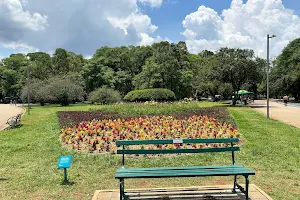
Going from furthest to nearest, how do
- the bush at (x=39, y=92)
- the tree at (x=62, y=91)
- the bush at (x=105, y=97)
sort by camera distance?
the bush at (x=39, y=92), the tree at (x=62, y=91), the bush at (x=105, y=97)

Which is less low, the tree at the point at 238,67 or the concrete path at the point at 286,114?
the tree at the point at 238,67

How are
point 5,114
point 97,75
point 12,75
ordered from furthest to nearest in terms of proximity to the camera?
point 12,75
point 97,75
point 5,114

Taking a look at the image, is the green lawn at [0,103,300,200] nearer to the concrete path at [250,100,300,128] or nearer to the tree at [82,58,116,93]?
the concrete path at [250,100,300,128]

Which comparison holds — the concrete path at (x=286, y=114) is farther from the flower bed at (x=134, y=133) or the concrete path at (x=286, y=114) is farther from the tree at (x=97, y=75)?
the tree at (x=97, y=75)

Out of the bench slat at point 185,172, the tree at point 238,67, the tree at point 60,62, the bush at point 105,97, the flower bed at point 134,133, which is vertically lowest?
the flower bed at point 134,133

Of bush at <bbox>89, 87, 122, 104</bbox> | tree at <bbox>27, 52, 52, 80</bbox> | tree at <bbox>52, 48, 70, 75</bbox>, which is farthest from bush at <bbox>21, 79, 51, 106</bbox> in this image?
tree at <bbox>52, 48, 70, 75</bbox>

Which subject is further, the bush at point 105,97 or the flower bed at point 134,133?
the bush at point 105,97

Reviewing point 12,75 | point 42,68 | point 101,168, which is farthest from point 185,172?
point 12,75

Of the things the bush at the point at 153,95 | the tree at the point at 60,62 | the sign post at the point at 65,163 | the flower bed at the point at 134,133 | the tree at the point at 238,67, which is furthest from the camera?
the tree at the point at 60,62

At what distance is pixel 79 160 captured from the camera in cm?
724

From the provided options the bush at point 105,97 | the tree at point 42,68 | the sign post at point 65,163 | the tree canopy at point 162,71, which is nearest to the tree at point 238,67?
the tree canopy at point 162,71

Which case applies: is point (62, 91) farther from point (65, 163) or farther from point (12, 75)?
point (65, 163)

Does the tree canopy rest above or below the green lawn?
above

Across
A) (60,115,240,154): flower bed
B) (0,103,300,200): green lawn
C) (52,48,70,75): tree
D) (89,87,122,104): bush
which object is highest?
(52,48,70,75): tree
